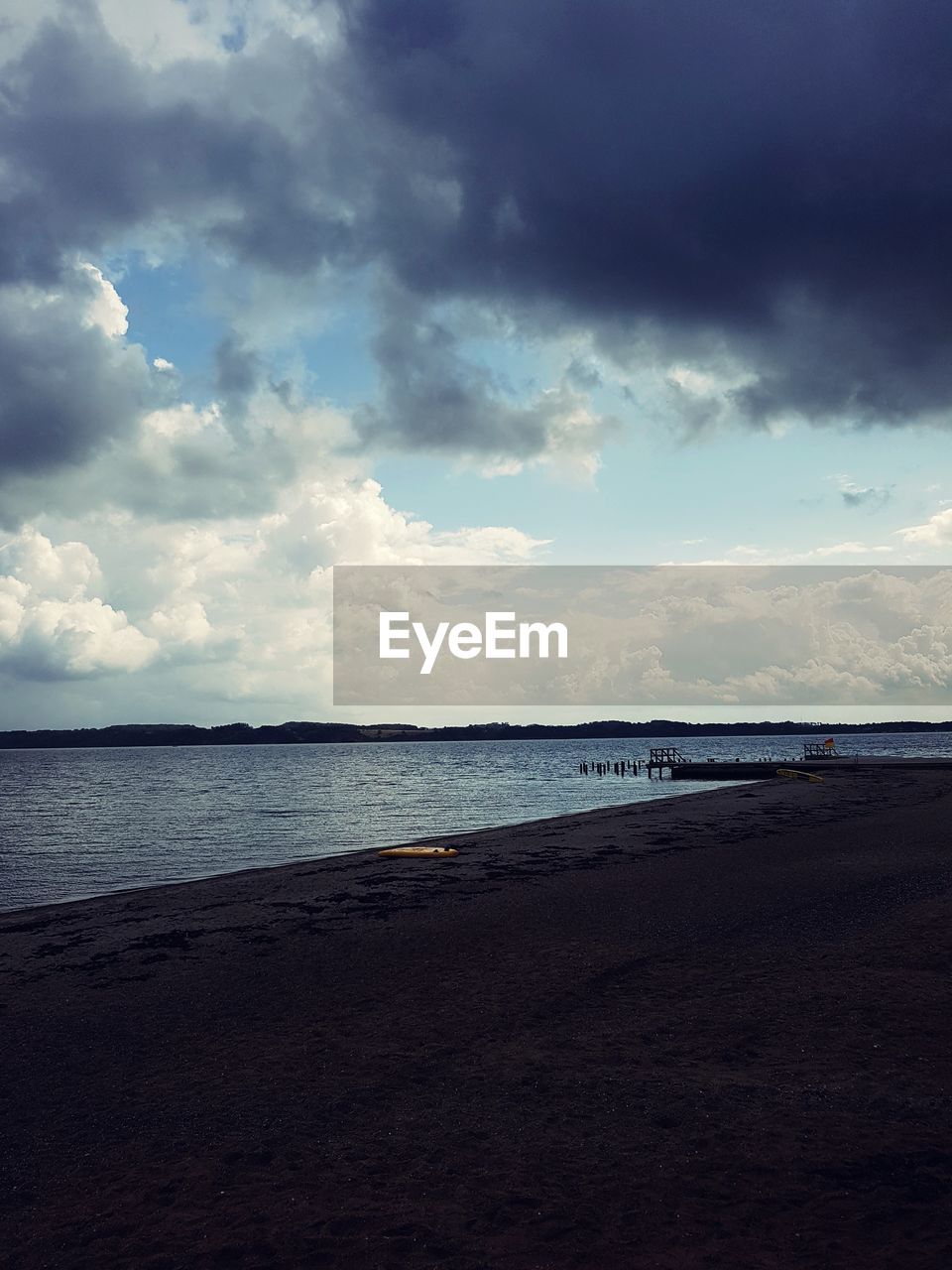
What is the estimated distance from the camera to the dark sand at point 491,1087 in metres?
5.78

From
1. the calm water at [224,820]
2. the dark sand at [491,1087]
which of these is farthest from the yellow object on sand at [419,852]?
the dark sand at [491,1087]

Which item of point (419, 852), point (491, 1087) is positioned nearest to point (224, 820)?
Answer: point (419, 852)

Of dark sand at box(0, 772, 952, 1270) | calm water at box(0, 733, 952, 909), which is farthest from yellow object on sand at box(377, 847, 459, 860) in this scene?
dark sand at box(0, 772, 952, 1270)

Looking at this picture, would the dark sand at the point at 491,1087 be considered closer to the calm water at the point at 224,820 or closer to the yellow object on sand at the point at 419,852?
the yellow object on sand at the point at 419,852

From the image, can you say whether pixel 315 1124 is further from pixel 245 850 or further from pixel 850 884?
pixel 245 850

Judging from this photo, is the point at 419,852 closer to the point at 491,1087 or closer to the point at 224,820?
the point at 491,1087

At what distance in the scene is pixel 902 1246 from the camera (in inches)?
212

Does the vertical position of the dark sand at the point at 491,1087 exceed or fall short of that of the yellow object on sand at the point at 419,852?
it exceeds it

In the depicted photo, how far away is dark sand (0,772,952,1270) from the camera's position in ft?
19.0

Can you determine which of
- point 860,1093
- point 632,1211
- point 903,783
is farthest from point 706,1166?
point 903,783

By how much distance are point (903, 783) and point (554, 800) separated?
964 inches

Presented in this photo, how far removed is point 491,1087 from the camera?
8219 mm

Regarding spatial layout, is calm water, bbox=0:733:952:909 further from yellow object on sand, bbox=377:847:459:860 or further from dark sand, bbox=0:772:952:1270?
dark sand, bbox=0:772:952:1270

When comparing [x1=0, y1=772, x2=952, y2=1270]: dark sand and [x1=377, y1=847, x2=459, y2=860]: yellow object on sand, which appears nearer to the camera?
[x1=0, y1=772, x2=952, y2=1270]: dark sand
